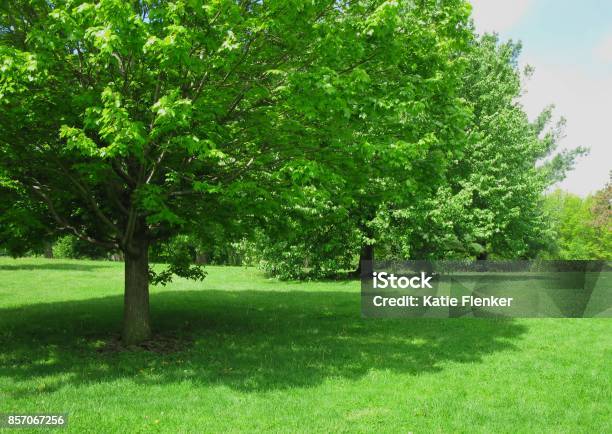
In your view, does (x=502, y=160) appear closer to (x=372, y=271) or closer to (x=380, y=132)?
(x=372, y=271)

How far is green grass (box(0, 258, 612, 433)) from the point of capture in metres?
8.09

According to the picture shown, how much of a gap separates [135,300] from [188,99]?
19.2 feet

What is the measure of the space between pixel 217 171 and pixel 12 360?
20.2 ft

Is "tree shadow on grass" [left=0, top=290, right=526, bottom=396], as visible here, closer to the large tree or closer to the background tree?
the large tree

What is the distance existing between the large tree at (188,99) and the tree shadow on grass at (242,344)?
2018 millimetres

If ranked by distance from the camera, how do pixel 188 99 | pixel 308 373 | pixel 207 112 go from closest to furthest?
1. pixel 188 99
2. pixel 308 373
3. pixel 207 112

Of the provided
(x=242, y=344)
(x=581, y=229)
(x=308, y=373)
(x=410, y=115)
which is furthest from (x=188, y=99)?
(x=581, y=229)

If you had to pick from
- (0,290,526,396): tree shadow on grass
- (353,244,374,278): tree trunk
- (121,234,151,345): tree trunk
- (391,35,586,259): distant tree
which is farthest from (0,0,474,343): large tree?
(353,244,374,278): tree trunk

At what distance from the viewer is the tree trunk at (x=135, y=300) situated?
13297 mm

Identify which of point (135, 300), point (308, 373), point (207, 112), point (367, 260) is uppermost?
point (207, 112)

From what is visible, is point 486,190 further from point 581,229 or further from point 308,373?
point 581,229

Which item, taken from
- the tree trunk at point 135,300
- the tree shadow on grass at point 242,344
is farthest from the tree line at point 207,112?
the tree shadow on grass at point 242,344

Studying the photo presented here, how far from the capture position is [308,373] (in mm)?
10648

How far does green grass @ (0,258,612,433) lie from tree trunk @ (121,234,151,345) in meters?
0.90
